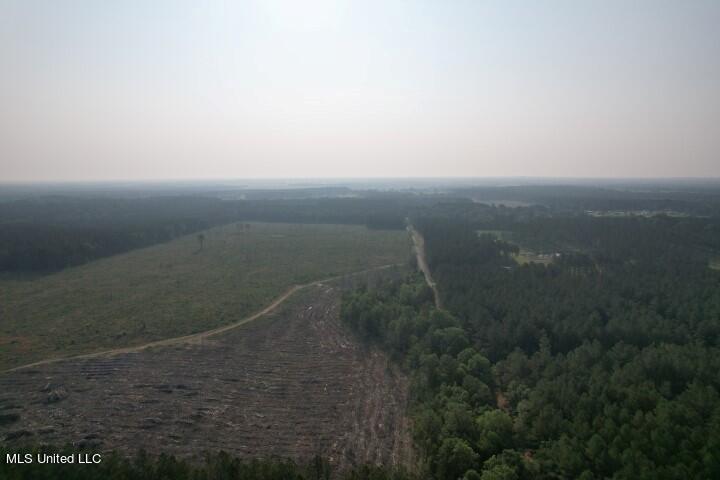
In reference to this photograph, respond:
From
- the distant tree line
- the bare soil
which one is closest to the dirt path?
the distant tree line

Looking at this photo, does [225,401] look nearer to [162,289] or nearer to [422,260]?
[162,289]

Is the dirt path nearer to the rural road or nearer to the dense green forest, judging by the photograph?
the dense green forest

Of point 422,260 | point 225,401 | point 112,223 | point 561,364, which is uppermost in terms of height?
point 112,223

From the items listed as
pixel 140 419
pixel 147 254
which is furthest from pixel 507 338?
pixel 147 254

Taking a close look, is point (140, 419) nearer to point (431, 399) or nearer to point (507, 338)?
point (431, 399)

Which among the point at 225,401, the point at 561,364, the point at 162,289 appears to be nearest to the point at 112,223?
the point at 162,289

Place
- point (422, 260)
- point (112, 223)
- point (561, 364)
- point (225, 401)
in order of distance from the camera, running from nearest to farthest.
Answer: point (561, 364)
point (225, 401)
point (422, 260)
point (112, 223)

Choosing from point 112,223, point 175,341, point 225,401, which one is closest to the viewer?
point 225,401
